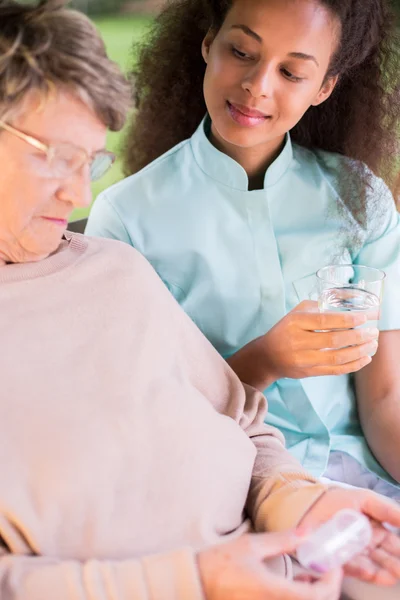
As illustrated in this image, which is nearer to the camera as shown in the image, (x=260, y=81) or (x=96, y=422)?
(x=96, y=422)

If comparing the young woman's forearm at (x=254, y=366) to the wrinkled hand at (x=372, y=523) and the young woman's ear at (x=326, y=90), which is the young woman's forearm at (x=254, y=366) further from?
the young woman's ear at (x=326, y=90)

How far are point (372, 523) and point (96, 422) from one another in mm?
473

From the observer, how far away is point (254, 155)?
71.2 inches

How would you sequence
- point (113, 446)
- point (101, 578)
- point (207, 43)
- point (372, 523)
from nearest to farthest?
1. point (101, 578)
2. point (113, 446)
3. point (372, 523)
4. point (207, 43)

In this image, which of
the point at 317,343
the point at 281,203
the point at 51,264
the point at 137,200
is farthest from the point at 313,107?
the point at 51,264

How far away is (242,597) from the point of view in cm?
105

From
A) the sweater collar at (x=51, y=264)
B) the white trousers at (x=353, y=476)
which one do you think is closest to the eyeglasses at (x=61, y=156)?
the sweater collar at (x=51, y=264)

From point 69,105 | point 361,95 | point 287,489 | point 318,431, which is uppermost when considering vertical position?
point 69,105

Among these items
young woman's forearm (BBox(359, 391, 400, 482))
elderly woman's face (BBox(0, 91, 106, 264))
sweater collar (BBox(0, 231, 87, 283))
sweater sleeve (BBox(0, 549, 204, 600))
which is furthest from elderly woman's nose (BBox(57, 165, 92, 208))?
young woman's forearm (BBox(359, 391, 400, 482))

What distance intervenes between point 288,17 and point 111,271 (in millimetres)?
608

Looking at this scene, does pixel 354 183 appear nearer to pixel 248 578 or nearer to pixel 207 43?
pixel 207 43

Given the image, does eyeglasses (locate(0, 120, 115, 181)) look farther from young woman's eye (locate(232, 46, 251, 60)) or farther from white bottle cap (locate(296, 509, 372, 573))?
white bottle cap (locate(296, 509, 372, 573))

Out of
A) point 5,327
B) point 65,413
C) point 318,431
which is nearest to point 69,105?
point 5,327

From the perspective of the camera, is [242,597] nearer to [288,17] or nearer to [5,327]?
[5,327]
